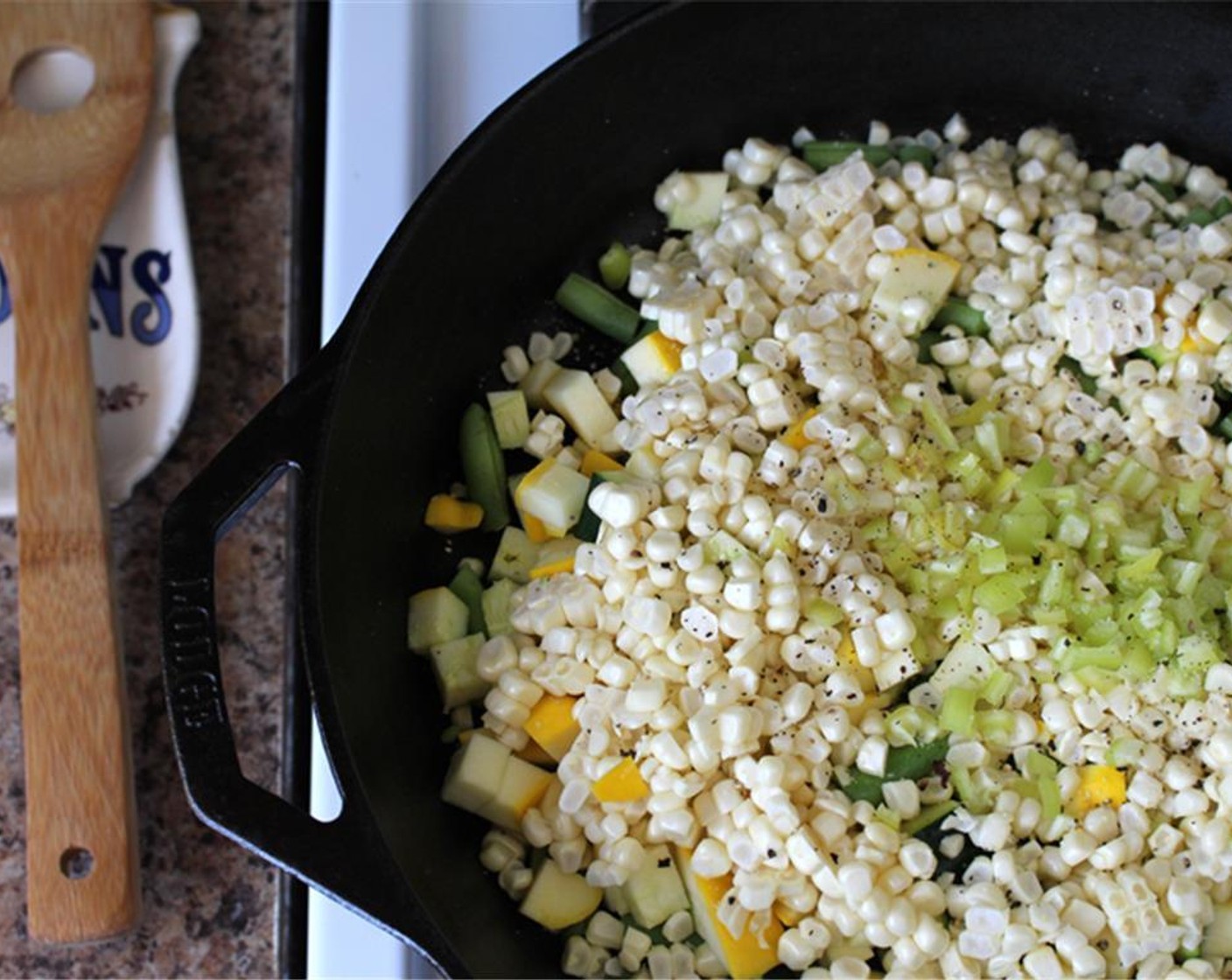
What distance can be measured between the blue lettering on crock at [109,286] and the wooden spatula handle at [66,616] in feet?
0.22

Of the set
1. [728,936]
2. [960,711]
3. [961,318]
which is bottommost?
[728,936]

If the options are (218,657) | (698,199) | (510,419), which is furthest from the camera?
(698,199)

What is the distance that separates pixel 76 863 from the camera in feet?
3.69

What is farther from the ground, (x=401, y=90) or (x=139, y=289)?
(x=401, y=90)

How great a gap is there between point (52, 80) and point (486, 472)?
0.56 metres

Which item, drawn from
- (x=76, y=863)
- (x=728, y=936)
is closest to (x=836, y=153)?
(x=728, y=936)

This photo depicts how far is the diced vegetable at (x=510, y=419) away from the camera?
1.21m

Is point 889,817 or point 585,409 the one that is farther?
point 585,409

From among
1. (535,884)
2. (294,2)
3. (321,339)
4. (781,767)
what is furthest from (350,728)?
(294,2)

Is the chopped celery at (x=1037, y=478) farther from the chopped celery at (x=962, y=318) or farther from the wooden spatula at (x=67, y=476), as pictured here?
the wooden spatula at (x=67, y=476)

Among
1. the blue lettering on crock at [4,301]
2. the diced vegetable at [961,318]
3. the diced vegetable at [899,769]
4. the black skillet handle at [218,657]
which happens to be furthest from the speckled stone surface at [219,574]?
the diced vegetable at [961,318]

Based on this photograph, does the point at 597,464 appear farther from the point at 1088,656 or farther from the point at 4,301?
the point at 4,301

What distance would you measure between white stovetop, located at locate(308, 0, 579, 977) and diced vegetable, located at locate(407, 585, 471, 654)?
0.12 m

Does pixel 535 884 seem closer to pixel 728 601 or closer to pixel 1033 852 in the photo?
pixel 728 601
